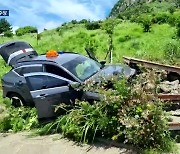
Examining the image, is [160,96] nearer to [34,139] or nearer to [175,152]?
[175,152]

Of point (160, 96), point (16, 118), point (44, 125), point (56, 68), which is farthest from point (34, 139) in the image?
point (160, 96)

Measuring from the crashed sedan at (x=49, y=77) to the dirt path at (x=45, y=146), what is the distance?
69 centimetres

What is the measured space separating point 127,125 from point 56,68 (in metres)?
3.70

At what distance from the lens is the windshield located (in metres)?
9.52

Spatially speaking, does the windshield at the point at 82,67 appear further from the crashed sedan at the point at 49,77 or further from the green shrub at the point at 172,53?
the green shrub at the point at 172,53

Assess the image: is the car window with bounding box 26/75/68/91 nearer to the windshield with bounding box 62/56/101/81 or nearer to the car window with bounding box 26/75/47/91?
the car window with bounding box 26/75/47/91

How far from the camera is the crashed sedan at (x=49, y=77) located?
28.4 feet

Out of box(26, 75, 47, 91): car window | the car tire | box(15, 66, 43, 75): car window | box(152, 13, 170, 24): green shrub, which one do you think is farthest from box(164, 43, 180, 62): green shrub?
box(152, 13, 170, 24): green shrub

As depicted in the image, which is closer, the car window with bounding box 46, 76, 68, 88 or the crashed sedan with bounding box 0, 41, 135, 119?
the crashed sedan with bounding box 0, 41, 135, 119

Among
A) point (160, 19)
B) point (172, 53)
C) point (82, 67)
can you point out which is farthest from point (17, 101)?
point (160, 19)

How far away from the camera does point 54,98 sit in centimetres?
870

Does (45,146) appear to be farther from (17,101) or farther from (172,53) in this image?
(172,53)

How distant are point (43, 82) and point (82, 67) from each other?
1.27m

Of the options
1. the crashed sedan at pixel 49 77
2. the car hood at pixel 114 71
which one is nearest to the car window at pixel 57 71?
the crashed sedan at pixel 49 77
